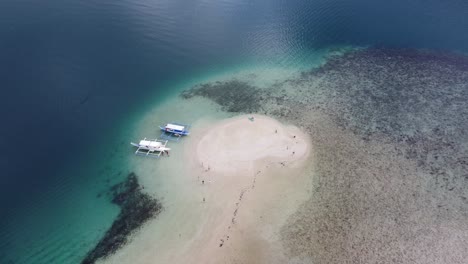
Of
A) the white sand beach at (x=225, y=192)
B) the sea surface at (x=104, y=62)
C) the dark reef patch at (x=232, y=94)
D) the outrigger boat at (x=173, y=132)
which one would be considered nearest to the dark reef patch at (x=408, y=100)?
the sea surface at (x=104, y=62)

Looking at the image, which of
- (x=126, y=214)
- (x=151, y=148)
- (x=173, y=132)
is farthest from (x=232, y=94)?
(x=126, y=214)

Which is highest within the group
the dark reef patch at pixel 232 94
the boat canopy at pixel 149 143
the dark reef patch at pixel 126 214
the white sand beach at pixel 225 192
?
the dark reef patch at pixel 232 94

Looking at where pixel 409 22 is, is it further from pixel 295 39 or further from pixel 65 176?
pixel 65 176

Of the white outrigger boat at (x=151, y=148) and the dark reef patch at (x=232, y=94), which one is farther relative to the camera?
the dark reef patch at (x=232, y=94)

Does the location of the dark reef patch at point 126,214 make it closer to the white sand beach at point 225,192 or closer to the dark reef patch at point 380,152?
the white sand beach at point 225,192

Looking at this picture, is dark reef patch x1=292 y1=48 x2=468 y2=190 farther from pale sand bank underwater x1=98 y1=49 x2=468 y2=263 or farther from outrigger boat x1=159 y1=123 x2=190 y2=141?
outrigger boat x1=159 y1=123 x2=190 y2=141

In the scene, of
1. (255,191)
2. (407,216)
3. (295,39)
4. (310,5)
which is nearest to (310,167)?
(255,191)
